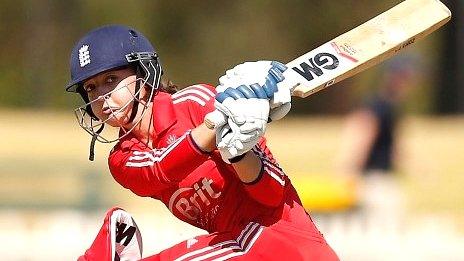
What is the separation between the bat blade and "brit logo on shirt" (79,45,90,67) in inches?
24.9

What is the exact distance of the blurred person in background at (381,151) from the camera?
8.28m

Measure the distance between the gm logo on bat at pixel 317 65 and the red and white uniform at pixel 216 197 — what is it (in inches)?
10.8

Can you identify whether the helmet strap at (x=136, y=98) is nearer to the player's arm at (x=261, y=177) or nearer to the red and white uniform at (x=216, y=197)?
the red and white uniform at (x=216, y=197)

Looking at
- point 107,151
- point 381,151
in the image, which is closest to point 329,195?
point 381,151

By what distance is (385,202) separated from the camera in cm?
848

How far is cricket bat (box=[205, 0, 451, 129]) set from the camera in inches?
149

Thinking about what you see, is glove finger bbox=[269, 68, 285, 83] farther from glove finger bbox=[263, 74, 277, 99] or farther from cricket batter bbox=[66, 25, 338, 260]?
cricket batter bbox=[66, 25, 338, 260]

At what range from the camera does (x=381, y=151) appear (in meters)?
8.51

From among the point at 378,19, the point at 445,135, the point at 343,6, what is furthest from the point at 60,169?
the point at 343,6

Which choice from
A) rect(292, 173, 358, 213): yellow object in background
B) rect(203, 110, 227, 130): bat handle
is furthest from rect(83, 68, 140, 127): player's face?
rect(292, 173, 358, 213): yellow object in background

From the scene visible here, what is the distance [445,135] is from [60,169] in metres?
3.54

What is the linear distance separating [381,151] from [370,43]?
185 inches

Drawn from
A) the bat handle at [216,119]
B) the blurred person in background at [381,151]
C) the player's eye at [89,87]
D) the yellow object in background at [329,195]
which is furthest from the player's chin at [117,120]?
the yellow object in background at [329,195]

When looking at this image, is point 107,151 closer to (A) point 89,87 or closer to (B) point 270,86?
(A) point 89,87
